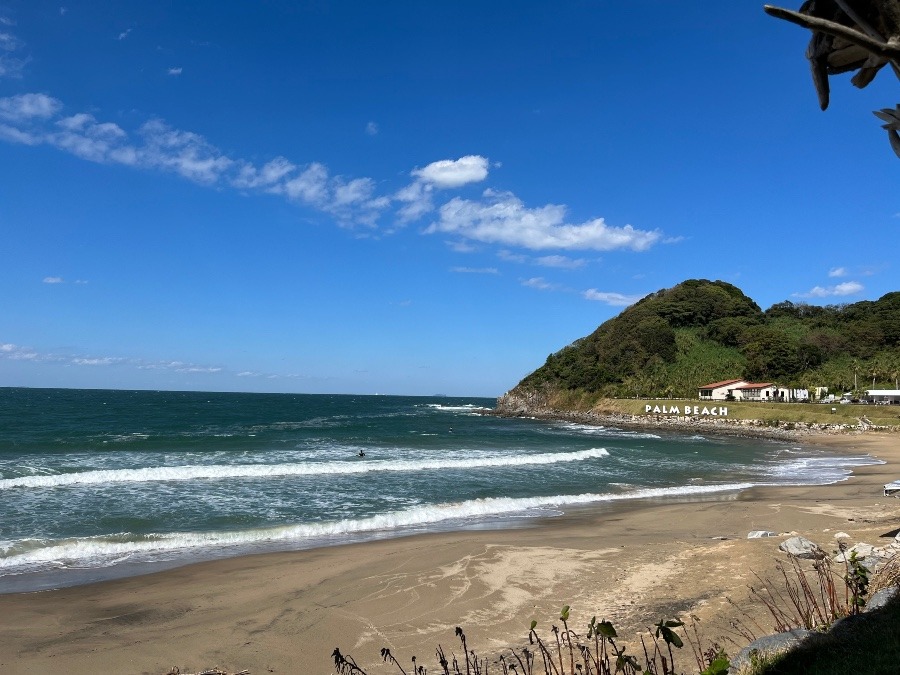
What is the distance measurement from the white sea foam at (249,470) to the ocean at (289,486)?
0.09 meters

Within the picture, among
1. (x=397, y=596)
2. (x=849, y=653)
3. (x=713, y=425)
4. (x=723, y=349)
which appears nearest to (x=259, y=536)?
(x=397, y=596)

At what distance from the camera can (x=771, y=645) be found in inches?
188

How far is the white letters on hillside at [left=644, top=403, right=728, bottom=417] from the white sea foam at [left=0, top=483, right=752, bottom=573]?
43.9 metres

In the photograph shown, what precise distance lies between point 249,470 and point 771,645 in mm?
24220

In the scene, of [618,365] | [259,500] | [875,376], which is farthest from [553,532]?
[618,365]

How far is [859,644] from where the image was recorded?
14.6ft

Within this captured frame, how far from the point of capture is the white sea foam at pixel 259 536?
12.4 metres

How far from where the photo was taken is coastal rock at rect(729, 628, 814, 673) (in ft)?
15.3

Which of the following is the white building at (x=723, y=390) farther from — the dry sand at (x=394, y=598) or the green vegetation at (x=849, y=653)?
the green vegetation at (x=849, y=653)

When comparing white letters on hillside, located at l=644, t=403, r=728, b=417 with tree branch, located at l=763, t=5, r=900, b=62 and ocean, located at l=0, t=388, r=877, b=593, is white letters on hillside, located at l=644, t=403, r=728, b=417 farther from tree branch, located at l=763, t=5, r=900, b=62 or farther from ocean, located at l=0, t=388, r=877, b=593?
tree branch, located at l=763, t=5, r=900, b=62

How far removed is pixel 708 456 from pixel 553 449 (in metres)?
9.61

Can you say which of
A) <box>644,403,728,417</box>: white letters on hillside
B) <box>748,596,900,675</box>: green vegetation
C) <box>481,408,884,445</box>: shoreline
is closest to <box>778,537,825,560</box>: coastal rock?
<box>748,596,900,675</box>: green vegetation

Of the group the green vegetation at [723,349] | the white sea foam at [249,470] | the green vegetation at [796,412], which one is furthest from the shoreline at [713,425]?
the white sea foam at [249,470]

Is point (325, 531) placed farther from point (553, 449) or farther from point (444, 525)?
point (553, 449)
